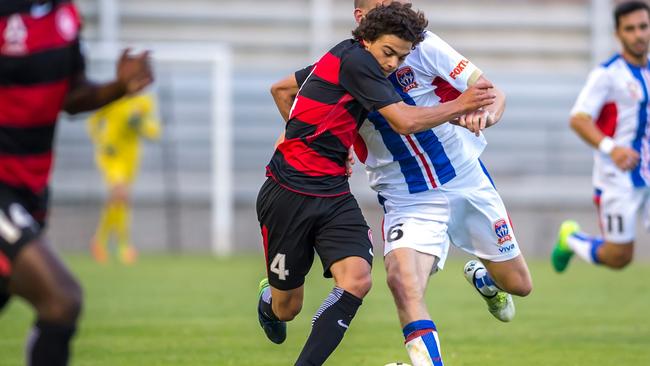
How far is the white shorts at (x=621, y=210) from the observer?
10555 millimetres

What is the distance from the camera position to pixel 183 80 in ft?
73.9

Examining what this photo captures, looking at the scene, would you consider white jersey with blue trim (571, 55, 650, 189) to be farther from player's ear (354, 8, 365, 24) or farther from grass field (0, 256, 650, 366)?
player's ear (354, 8, 365, 24)

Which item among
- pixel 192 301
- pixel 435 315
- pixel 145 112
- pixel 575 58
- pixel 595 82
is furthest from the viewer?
pixel 575 58

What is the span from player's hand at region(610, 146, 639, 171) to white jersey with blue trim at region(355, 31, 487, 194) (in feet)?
9.50

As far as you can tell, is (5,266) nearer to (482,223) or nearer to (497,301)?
→ (482,223)

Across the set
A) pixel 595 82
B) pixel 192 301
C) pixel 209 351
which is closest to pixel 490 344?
pixel 209 351

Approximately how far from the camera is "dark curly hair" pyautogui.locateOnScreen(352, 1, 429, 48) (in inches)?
255

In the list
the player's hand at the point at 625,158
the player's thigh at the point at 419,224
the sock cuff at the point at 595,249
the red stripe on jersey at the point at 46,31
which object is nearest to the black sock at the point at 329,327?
the player's thigh at the point at 419,224

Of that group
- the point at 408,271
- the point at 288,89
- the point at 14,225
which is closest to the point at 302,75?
the point at 288,89

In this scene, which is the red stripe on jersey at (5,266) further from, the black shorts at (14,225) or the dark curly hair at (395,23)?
the dark curly hair at (395,23)

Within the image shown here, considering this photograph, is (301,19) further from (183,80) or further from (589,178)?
(589,178)

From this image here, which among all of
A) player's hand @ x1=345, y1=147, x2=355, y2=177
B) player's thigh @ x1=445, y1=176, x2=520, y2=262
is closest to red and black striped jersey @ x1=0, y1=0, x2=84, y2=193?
player's hand @ x1=345, y1=147, x2=355, y2=177

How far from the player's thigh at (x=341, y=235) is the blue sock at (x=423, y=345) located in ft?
1.37

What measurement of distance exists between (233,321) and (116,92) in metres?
5.48
